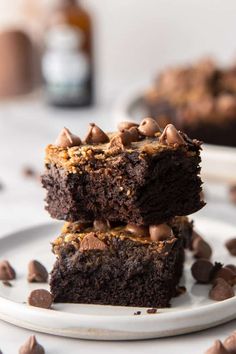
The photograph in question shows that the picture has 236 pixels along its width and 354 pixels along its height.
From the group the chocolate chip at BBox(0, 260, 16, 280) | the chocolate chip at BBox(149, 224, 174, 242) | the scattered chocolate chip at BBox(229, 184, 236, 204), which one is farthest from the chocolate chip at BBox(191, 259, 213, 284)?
the scattered chocolate chip at BBox(229, 184, 236, 204)

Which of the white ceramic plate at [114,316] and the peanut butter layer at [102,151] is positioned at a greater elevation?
the peanut butter layer at [102,151]

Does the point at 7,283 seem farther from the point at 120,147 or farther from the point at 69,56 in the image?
the point at 69,56

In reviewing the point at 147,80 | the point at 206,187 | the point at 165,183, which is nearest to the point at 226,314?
the point at 165,183

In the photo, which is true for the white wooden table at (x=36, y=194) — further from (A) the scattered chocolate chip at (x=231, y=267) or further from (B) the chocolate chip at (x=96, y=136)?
(B) the chocolate chip at (x=96, y=136)

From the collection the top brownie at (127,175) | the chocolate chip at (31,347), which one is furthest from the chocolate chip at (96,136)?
the chocolate chip at (31,347)

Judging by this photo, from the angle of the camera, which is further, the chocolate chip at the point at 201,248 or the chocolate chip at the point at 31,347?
the chocolate chip at the point at 201,248

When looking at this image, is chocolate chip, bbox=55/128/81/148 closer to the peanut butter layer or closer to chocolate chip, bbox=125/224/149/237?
the peanut butter layer

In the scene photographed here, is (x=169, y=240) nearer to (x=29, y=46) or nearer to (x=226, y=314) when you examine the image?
(x=226, y=314)
